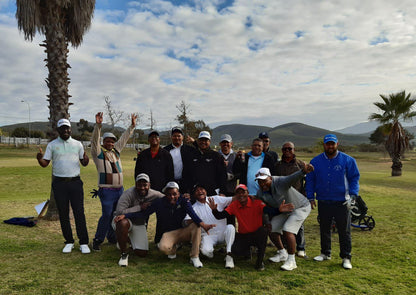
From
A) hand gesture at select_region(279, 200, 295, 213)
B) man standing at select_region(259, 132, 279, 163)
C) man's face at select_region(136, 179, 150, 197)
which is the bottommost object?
hand gesture at select_region(279, 200, 295, 213)

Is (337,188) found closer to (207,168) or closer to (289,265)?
(289,265)

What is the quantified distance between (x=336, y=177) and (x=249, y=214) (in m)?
1.65

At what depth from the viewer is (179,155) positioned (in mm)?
6402

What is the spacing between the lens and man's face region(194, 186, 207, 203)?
18.9 ft

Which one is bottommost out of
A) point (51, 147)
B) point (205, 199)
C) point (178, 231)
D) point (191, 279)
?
point (191, 279)

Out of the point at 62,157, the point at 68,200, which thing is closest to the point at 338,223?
the point at 68,200

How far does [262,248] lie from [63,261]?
3.42m

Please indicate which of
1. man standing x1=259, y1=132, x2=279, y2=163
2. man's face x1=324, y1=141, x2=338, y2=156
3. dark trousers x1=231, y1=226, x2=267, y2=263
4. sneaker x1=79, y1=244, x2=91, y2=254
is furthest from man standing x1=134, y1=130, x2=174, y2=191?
man's face x1=324, y1=141, x2=338, y2=156

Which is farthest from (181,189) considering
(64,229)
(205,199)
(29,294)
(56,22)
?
(56,22)

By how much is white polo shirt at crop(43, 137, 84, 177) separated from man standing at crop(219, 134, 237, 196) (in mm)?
2901

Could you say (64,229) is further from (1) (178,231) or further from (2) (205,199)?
(2) (205,199)

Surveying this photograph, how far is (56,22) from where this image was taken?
891 centimetres

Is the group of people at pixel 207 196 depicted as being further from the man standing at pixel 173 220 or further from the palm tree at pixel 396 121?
the palm tree at pixel 396 121

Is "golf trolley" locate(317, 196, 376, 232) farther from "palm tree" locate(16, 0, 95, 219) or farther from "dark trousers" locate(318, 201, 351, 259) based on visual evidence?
"palm tree" locate(16, 0, 95, 219)
